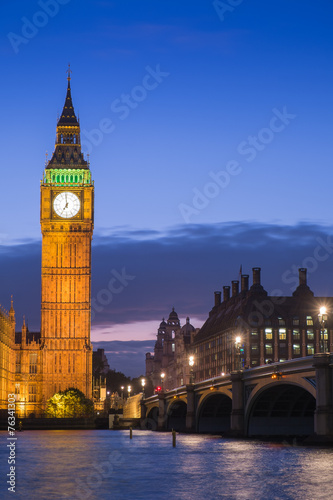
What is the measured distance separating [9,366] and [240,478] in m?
149

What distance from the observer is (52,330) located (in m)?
194

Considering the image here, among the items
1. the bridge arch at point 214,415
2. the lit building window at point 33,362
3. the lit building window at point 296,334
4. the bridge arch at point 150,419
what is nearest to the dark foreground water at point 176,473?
the bridge arch at point 214,415

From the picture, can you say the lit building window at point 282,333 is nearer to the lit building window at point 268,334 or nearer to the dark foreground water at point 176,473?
the lit building window at point 268,334

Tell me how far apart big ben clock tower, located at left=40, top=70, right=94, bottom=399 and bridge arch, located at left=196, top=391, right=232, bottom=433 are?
7900 centimetres

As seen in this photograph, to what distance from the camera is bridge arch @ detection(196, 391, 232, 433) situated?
10912cm

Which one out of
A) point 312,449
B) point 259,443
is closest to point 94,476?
point 312,449

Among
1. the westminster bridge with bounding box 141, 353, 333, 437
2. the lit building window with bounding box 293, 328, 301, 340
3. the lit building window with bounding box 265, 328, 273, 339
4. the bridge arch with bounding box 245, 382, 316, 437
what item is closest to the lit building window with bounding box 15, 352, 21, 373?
the lit building window with bounding box 265, 328, 273, 339

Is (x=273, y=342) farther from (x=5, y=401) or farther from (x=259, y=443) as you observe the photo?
(x=259, y=443)

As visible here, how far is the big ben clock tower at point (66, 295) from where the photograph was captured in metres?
193

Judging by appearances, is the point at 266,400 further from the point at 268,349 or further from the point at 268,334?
the point at 268,334

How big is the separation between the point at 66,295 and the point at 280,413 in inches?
4396

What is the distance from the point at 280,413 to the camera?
88812 millimetres

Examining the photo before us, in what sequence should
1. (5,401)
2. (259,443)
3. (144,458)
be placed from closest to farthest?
(144,458), (259,443), (5,401)

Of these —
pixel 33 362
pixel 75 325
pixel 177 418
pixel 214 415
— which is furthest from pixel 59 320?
pixel 214 415
